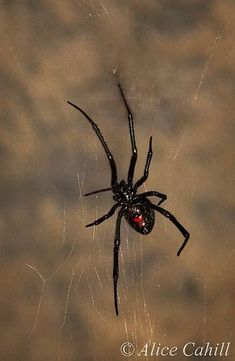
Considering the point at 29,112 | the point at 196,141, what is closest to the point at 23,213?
the point at 29,112

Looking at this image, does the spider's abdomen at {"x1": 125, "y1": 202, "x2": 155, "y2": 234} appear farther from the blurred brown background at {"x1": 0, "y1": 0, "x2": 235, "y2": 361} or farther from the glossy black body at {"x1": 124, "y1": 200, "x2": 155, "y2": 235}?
the blurred brown background at {"x1": 0, "y1": 0, "x2": 235, "y2": 361}

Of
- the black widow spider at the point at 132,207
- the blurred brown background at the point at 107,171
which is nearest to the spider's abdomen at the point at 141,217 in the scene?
the black widow spider at the point at 132,207

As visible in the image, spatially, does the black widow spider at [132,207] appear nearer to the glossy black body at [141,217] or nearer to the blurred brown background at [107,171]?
the glossy black body at [141,217]

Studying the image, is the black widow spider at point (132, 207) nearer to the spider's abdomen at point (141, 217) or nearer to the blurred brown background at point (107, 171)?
the spider's abdomen at point (141, 217)

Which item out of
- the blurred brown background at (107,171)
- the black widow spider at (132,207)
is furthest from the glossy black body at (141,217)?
the blurred brown background at (107,171)

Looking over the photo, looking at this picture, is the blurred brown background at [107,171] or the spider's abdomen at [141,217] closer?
the spider's abdomen at [141,217]

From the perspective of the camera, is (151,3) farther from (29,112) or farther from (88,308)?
(88,308)
